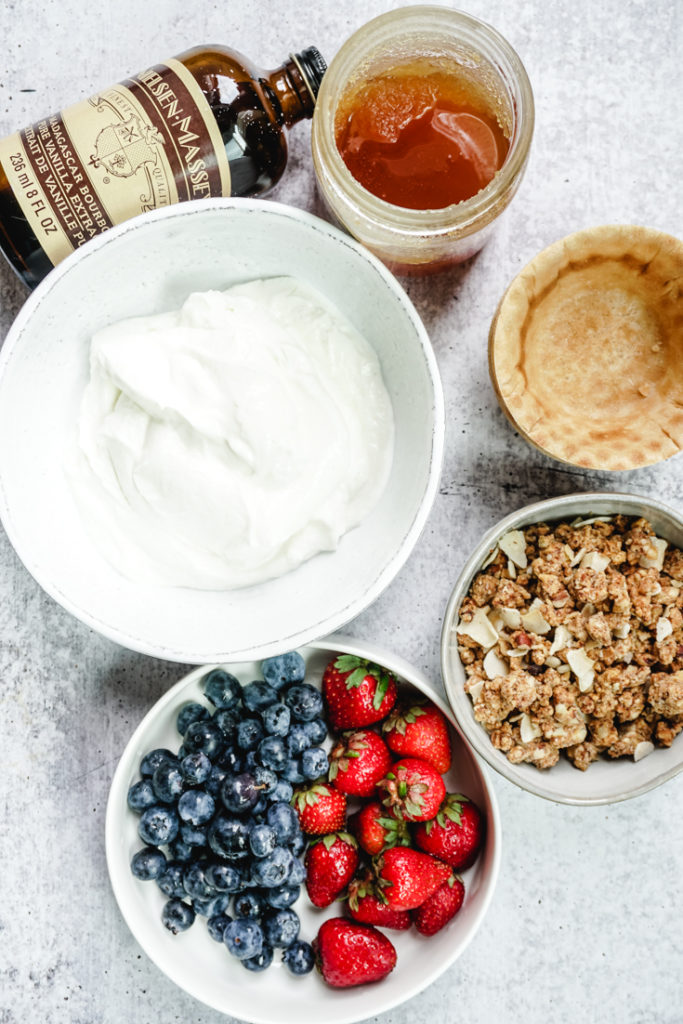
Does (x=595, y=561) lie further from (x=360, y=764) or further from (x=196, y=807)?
(x=196, y=807)

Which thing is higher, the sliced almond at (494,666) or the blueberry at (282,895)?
the sliced almond at (494,666)

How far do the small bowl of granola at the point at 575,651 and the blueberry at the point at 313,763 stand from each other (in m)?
0.22

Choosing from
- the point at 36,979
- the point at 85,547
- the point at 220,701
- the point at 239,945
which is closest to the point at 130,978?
the point at 36,979

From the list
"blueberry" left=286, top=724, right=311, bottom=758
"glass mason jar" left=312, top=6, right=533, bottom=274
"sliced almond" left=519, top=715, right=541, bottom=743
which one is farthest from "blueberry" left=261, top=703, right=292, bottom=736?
"glass mason jar" left=312, top=6, right=533, bottom=274

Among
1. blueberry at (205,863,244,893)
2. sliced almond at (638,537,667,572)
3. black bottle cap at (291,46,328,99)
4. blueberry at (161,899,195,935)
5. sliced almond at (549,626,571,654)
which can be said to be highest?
black bottle cap at (291,46,328,99)

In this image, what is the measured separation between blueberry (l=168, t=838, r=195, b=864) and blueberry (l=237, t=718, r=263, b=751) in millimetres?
163

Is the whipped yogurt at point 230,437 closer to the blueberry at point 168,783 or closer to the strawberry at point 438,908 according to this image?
the blueberry at point 168,783

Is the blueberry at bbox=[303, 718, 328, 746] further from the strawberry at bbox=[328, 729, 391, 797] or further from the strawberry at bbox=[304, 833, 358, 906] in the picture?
the strawberry at bbox=[304, 833, 358, 906]

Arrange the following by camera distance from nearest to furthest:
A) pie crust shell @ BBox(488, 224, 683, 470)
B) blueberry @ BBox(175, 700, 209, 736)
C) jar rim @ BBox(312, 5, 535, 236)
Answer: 1. jar rim @ BBox(312, 5, 535, 236)
2. pie crust shell @ BBox(488, 224, 683, 470)
3. blueberry @ BBox(175, 700, 209, 736)

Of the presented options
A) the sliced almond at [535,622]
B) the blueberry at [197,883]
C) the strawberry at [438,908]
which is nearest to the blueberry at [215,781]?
the blueberry at [197,883]

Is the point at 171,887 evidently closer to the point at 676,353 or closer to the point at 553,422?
the point at 553,422

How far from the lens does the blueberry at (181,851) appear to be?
1237 mm

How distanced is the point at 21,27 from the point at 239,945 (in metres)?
1.43

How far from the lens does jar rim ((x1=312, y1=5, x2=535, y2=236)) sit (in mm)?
1046
